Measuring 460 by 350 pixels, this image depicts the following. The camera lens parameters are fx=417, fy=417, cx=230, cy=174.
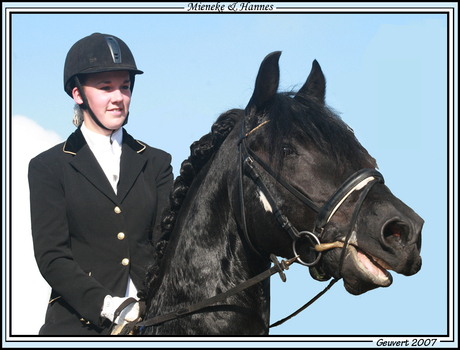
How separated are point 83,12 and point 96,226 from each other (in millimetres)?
2954

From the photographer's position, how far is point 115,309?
11.8ft

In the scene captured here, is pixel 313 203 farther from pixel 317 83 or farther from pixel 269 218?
pixel 317 83

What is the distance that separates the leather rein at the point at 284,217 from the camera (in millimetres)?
3020

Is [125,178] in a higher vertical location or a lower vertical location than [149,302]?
higher

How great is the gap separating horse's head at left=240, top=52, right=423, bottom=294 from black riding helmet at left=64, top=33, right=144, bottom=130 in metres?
1.66

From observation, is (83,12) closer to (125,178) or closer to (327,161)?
(125,178)

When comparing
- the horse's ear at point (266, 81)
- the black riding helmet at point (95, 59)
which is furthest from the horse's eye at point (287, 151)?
the black riding helmet at point (95, 59)

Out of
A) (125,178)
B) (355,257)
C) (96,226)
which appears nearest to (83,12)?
(125,178)

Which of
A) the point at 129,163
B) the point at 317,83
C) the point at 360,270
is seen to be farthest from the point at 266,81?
the point at 129,163

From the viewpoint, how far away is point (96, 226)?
4.00 metres

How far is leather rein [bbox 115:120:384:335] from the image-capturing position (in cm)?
302

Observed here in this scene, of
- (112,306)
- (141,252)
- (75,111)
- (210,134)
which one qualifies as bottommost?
(112,306)

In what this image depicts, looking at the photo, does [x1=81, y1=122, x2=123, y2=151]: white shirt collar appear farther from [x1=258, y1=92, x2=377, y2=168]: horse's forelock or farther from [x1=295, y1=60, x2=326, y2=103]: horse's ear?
[x1=295, y1=60, x2=326, y2=103]: horse's ear

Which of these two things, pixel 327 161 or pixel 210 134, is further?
pixel 210 134
